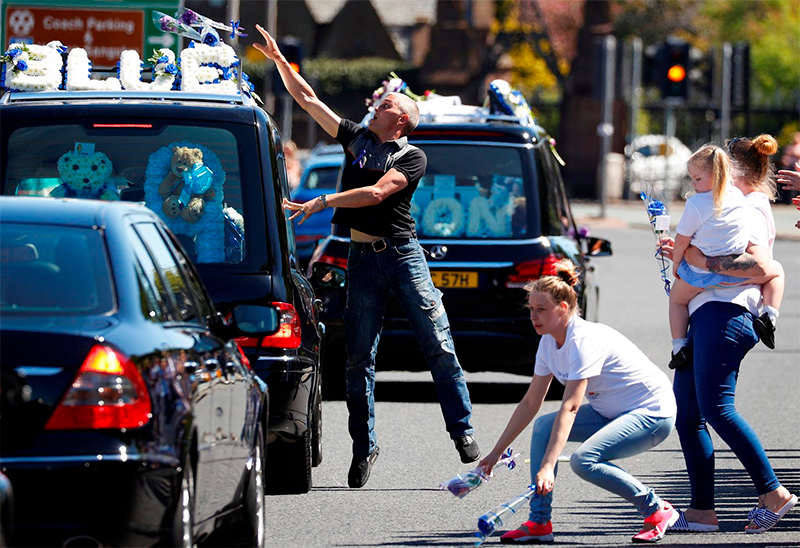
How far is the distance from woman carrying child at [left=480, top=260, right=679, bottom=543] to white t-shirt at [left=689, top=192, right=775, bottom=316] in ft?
1.98

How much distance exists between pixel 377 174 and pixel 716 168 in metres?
1.68

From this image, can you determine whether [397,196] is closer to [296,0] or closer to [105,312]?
[105,312]

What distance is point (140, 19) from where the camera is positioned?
850 inches

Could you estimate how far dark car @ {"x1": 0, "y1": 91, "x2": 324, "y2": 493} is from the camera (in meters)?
7.09

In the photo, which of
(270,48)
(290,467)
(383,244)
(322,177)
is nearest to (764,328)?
(383,244)

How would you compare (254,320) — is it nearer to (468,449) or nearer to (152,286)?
(152,286)

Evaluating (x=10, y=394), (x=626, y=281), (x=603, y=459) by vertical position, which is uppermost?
(x=10, y=394)

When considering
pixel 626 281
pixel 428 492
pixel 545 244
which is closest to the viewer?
pixel 428 492

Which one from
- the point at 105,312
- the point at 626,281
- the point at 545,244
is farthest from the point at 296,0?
the point at 105,312

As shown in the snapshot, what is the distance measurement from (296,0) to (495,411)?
3232 inches

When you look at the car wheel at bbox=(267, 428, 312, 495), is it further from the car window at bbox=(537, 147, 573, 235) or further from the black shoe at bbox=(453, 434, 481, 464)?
the car window at bbox=(537, 147, 573, 235)

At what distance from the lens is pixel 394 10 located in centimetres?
9306

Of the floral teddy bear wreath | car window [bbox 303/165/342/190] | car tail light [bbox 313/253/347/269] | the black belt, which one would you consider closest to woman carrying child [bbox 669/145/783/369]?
the black belt

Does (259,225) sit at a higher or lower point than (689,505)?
higher
